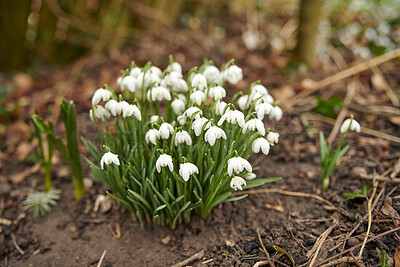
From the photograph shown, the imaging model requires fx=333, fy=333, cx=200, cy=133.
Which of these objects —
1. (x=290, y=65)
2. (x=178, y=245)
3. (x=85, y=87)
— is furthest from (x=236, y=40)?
(x=178, y=245)

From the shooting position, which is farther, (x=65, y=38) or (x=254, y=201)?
(x=65, y=38)

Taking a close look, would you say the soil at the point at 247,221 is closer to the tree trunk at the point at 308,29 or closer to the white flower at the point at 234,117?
the white flower at the point at 234,117

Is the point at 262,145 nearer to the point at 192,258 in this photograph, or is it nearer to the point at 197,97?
the point at 197,97

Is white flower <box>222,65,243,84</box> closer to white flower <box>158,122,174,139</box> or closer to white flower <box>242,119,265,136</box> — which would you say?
white flower <box>242,119,265,136</box>

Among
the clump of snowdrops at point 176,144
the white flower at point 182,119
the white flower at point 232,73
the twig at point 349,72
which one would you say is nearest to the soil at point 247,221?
the clump of snowdrops at point 176,144

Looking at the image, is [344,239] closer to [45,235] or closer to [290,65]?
[45,235]

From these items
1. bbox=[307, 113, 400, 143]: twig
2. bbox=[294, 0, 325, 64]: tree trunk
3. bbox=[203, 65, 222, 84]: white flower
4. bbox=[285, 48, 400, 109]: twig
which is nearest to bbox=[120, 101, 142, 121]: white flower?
bbox=[203, 65, 222, 84]: white flower
